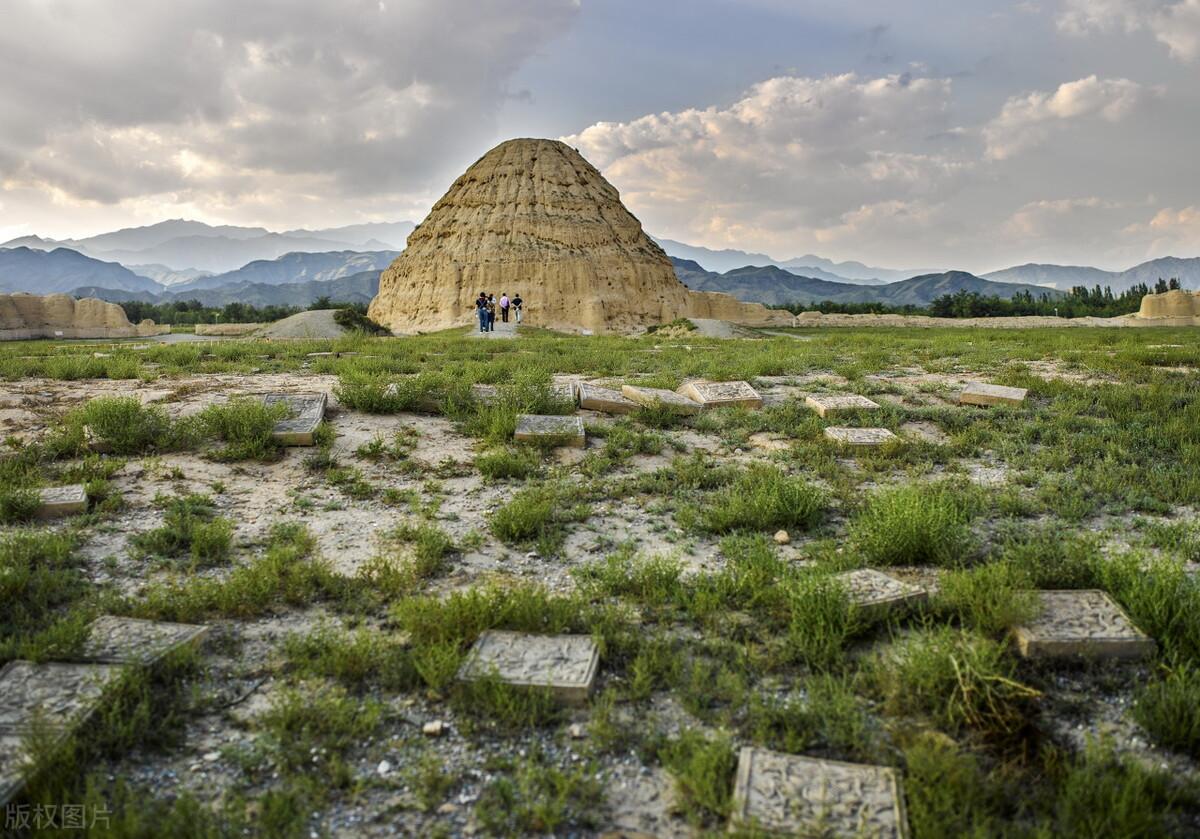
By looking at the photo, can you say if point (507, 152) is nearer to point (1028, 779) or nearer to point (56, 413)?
point (56, 413)

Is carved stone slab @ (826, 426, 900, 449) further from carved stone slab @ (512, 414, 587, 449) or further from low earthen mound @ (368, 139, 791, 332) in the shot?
low earthen mound @ (368, 139, 791, 332)

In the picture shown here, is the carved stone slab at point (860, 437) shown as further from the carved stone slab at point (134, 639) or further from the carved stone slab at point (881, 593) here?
the carved stone slab at point (134, 639)

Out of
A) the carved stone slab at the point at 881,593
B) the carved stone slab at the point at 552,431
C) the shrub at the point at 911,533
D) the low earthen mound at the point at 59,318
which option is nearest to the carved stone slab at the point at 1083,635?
the carved stone slab at the point at 881,593

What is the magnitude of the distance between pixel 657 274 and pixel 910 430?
3723cm

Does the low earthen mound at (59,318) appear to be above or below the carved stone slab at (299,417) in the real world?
above

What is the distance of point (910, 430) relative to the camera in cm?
599

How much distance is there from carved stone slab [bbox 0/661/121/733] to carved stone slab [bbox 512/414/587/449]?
3.29m

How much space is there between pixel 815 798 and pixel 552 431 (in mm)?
3777

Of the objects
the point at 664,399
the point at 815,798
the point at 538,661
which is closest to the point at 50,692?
the point at 538,661

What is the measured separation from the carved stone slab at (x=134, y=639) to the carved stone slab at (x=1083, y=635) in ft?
10.6

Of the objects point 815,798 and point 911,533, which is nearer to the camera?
point 815,798

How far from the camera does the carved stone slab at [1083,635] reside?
244cm

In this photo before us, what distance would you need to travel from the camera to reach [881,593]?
2.80m

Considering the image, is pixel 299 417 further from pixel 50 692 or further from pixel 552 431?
pixel 50 692
